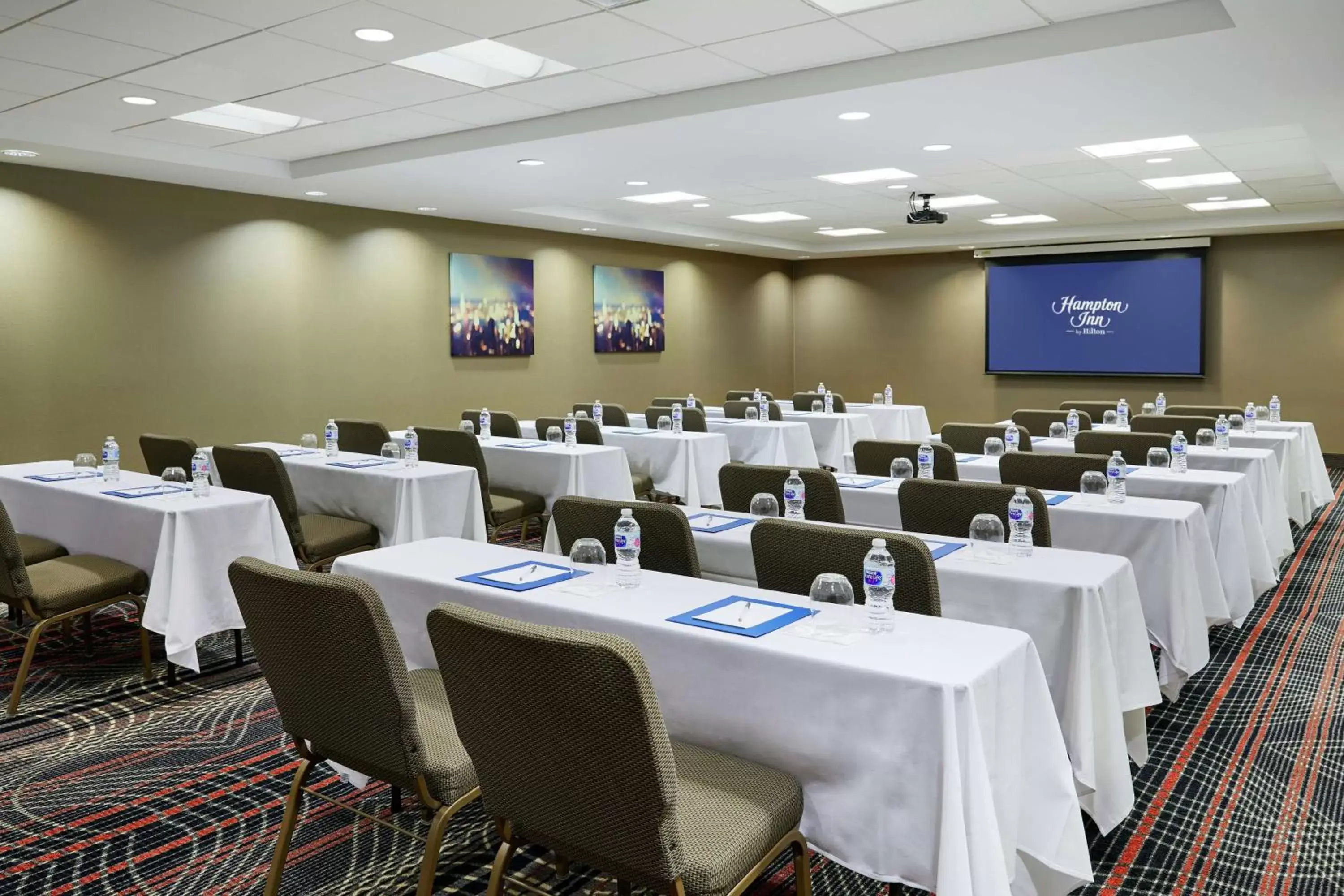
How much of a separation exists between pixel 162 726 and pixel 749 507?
2.62 m

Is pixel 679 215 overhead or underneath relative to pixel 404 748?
overhead

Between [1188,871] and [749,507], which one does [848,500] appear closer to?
[749,507]

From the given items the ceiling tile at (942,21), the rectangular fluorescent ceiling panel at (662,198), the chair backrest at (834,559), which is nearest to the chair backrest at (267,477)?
the chair backrest at (834,559)

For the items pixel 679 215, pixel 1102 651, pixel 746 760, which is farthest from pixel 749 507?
pixel 679 215

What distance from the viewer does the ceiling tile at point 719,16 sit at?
4.55m

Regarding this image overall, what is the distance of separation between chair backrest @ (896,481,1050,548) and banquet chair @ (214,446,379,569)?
2.91 m

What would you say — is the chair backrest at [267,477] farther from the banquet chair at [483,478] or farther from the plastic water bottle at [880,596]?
the plastic water bottle at [880,596]

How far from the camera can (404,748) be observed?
2336mm

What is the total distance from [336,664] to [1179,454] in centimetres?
444

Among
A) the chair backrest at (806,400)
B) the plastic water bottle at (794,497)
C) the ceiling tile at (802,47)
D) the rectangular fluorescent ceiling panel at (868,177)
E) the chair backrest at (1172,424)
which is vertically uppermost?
the rectangular fluorescent ceiling panel at (868,177)

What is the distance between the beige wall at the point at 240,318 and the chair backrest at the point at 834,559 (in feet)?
23.2

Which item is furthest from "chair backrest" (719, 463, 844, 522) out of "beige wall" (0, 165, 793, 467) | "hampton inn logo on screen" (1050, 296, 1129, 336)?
"hampton inn logo on screen" (1050, 296, 1129, 336)

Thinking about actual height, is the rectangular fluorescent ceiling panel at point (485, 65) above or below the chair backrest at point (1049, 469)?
above

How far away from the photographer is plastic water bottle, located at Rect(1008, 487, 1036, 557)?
335cm
